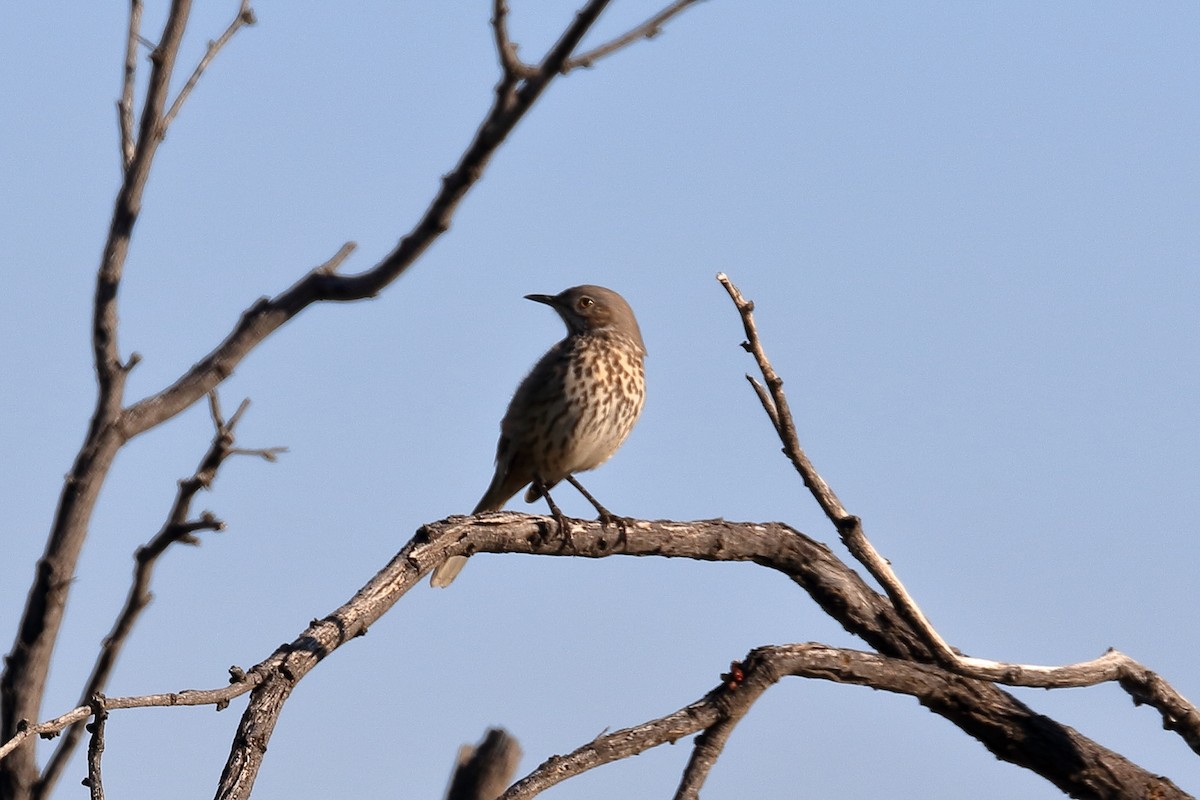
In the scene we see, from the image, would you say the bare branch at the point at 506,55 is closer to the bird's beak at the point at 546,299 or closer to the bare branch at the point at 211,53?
the bare branch at the point at 211,53

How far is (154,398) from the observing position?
16.4ft

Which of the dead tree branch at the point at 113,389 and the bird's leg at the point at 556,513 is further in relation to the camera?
the bird's leg at the point at 556,513

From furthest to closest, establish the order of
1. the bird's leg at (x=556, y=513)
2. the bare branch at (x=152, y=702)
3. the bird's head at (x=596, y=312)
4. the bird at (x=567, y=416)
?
the bird's head at (x=596, y=312) → the bird at (x=567, y=416) → the bird's leg at (x=556, y=513) → the bare branch at (x=152, y=702)

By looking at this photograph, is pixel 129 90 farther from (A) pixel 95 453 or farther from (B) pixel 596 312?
(B) pixel 596 312

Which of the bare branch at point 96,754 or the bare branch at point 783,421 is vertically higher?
the bare branch at point 783,421

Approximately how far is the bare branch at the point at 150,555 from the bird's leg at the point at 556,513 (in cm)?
149

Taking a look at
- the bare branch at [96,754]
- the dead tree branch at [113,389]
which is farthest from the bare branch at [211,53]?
the bare branch at [96,754]

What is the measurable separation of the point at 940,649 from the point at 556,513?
231 cm

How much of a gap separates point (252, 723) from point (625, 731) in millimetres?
1427

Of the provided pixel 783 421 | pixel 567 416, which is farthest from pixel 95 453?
pixel 567 416

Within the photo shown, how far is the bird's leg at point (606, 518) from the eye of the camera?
6.80m

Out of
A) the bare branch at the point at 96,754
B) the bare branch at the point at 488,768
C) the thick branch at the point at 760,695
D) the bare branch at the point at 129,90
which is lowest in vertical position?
the bare branch at the point at 96,754

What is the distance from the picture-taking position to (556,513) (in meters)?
7.63

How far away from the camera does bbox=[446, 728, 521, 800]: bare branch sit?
7.05m
